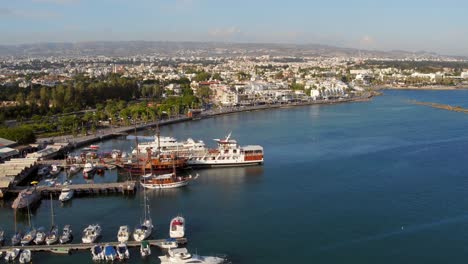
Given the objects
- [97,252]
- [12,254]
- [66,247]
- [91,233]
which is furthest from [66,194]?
[97,252]

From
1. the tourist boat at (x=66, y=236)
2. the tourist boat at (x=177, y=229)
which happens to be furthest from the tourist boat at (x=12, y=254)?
the tourist boat at (x=177, y=229)

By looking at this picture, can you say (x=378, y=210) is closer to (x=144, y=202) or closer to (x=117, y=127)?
(x=144, y=202)

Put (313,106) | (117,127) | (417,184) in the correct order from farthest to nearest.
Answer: (313,106) < (117,127) < (417,184)

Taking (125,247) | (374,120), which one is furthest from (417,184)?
(374,120)

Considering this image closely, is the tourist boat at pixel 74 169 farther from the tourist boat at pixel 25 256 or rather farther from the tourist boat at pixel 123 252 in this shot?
the tourist boat at pixel 123 252

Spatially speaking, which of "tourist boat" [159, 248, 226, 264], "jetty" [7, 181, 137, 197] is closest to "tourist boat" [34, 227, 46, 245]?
"tourist boat" [159, 248, 226, 264]

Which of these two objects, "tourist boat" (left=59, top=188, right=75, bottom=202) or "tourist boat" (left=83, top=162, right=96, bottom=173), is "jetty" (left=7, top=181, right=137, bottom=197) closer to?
"tourist boat" (left=59, top=188, right=75, bottom=202)

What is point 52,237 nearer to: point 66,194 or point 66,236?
point 66,236

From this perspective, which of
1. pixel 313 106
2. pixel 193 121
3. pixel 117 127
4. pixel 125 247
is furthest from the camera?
pixel 313 106

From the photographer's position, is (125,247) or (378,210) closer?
(125,247)
